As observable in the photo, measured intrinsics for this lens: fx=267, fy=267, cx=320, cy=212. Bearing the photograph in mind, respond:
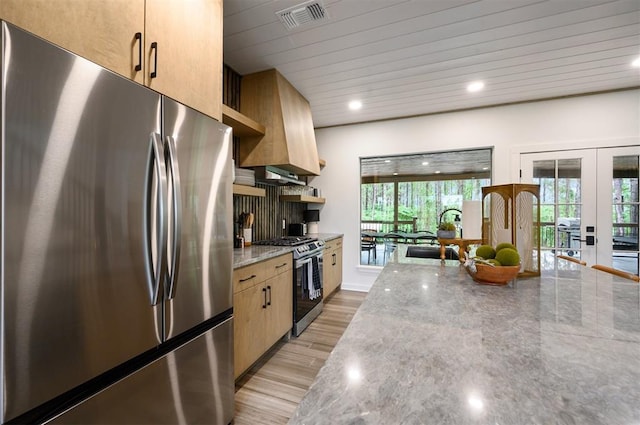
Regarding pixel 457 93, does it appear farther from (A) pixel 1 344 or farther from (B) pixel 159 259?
(A) pixel 1 344

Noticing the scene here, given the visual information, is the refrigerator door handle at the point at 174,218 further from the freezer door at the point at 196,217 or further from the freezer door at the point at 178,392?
the freezer door at the point at 178,392

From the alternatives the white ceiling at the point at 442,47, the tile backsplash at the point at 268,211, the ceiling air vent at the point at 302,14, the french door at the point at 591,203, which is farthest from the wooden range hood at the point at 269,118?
the french door at the point at 591,203

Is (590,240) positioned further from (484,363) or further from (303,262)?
(484,363)

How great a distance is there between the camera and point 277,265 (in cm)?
246

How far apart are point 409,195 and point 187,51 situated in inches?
169

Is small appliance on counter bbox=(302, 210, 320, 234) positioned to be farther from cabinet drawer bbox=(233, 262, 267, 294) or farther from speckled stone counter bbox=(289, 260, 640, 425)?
speckled stone counter bbox=(289, 260, 640, 425)

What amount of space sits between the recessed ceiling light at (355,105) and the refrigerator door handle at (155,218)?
2933 mm

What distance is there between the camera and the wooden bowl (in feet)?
4.06

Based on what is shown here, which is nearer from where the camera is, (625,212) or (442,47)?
(442,47)

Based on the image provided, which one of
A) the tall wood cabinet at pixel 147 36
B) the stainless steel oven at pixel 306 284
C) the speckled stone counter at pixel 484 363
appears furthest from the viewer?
the stainless steel oven at pixel 306 284

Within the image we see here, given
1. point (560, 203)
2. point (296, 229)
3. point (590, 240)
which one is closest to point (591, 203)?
Result: point (560, 203)

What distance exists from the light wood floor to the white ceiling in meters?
2.74

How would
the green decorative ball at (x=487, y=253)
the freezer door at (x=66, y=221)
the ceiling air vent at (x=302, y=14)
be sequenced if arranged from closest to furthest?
1. the freezer door at (x=66, y=221)
2. the green decorative ball at (x=487, y=253)
3. the ceiling air vent at (x=302, y=14)

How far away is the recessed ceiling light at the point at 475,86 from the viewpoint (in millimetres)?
3012
